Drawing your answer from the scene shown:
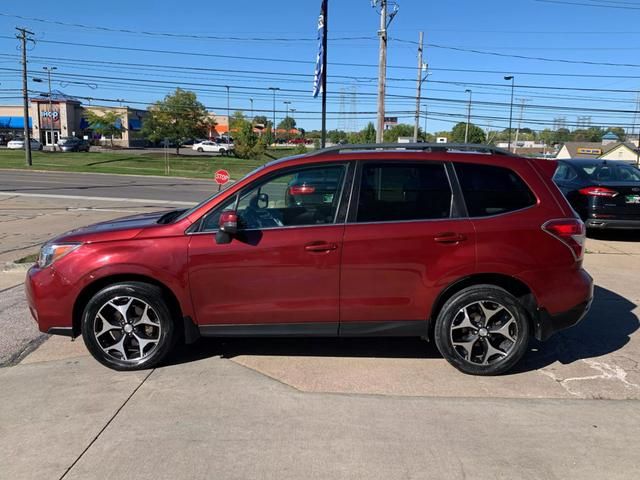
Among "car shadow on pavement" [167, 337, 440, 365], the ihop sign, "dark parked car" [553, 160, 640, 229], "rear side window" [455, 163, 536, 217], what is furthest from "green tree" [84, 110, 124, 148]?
"rear side window" [455, 163, 536, 217]

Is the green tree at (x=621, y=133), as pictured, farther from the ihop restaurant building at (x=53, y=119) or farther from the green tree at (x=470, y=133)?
the ihop restaurant building at (x=53, y=119)

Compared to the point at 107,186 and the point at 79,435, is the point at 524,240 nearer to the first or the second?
the point at 79,435

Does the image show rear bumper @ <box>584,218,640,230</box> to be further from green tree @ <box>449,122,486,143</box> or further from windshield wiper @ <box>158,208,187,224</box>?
green tree @ <box>449,122,486,143</box>

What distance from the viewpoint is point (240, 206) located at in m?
4.03

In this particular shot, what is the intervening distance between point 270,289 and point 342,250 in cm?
63

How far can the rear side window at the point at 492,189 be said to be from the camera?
4031 mm

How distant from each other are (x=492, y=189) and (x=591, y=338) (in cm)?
200

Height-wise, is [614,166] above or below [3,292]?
above

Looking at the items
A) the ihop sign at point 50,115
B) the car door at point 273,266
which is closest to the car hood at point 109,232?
the car door at point 273,266

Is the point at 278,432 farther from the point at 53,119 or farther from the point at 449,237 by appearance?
the point at 53,119

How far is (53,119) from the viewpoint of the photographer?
8006 centimetres

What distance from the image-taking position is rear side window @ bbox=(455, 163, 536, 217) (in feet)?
13.2

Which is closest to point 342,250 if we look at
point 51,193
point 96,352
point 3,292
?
point 96,352

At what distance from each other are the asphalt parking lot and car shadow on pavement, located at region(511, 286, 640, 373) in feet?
0.08
